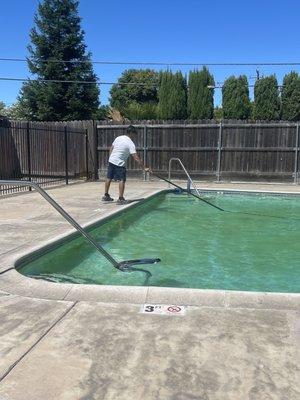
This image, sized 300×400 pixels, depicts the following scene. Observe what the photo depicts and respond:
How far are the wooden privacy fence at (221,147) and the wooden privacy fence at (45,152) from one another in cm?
101

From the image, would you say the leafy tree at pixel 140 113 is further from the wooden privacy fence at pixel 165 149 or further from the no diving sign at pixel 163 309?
the no diving sign at pixel 163 309

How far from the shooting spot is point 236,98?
94.7ft

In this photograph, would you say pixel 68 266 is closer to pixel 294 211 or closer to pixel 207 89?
pixel 294 211

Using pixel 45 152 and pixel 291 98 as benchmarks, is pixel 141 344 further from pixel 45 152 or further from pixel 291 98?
pixel 291 98

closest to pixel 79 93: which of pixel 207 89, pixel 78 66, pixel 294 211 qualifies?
pixel 78 66

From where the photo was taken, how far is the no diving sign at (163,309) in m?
3.37

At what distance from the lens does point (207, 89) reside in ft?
91.7

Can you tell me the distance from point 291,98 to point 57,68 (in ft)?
48.7

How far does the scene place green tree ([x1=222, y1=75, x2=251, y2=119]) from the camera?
94.7ft

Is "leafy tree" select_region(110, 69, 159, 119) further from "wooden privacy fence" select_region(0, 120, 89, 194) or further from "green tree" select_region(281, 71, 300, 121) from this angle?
"wooden privacy fence" select_region(0, 120, 89, 194)

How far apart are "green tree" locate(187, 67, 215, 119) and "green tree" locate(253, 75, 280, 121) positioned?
284cm

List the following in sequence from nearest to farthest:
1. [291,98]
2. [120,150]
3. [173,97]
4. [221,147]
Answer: [120,150] → [221,147] → [173,97] → [291,98]

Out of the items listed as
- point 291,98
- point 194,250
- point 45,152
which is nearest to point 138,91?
point 291,98

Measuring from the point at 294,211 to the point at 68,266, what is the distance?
6394mm
